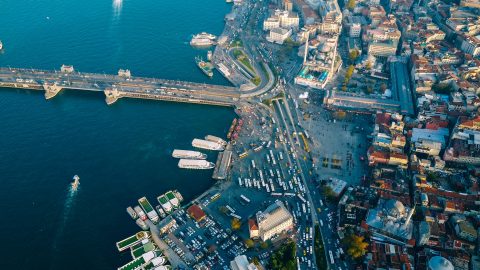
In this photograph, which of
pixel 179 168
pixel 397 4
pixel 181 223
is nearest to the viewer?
pixel 181 223

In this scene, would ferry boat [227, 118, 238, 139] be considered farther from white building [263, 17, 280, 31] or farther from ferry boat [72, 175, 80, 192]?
white building [263, 17, 280, 31]

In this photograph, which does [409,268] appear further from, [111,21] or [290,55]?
[111,21]

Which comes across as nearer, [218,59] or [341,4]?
[218,59]

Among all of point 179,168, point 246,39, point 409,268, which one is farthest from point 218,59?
point 409,268

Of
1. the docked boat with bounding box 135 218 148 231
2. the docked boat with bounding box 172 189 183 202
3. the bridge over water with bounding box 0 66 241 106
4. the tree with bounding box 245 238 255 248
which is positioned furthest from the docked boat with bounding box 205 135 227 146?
the tree with bounding box 245 238 255 248

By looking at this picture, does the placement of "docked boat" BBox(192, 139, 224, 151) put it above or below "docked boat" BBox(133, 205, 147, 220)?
above

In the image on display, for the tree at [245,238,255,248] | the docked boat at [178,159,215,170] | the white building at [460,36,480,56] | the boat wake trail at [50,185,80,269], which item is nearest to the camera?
the tree at [245,238,255,248]

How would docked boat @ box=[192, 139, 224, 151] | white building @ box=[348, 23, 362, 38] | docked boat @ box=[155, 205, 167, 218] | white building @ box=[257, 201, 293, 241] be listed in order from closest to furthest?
white building @ box=[257, 201, 293, 241]
docked boat @ box=[155, 205, 167, 218]
docked boat @ box=[192, 139, 224, 151]
white building @ box=[348, 23, 362, 38]
